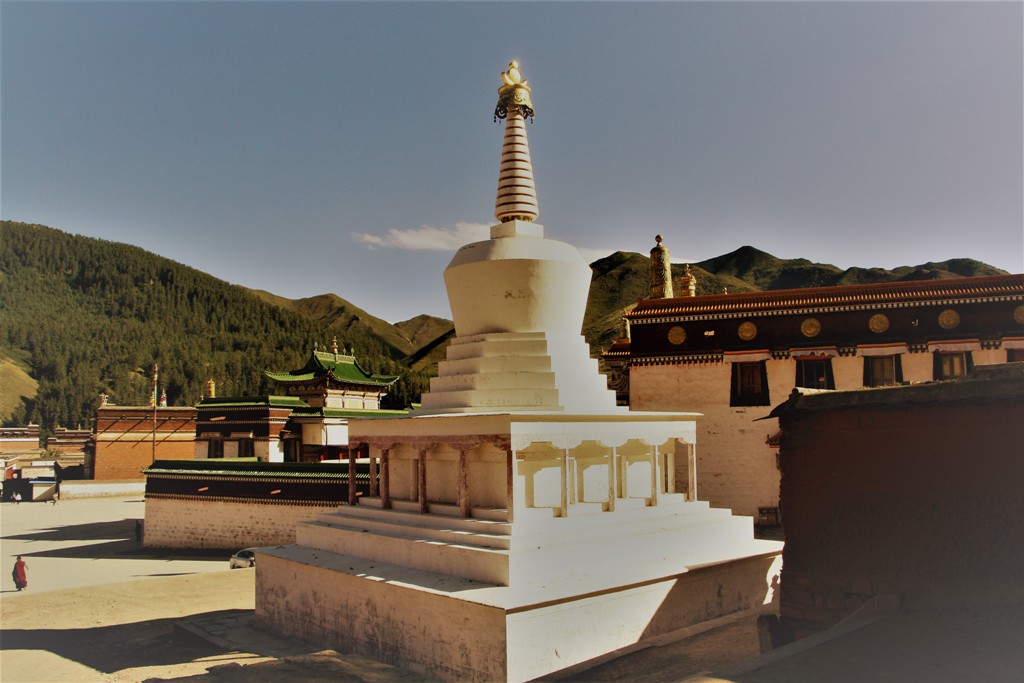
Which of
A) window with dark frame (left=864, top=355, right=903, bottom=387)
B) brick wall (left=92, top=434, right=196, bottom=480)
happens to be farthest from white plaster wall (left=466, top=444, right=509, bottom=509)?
brick wall (left=92, top=434, right=196, bottom=480)

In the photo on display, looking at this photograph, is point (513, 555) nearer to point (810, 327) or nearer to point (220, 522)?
point (810, 327)

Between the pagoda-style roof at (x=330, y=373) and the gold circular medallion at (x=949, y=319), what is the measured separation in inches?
977

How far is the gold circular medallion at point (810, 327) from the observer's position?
65.2 ft

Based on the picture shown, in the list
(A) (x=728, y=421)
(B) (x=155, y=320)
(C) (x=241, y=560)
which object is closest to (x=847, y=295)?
(A) (x=728, y=421)

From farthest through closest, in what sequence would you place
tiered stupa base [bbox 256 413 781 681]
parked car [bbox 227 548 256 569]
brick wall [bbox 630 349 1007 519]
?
parked car [bbox 227 548 256 569], brick wall [bbox 630 349 1007 519], tiered stupa base [bbox 256 413 781 681]

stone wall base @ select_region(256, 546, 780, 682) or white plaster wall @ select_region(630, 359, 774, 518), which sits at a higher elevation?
white plaster wall @ select_region(630, 359, 774, 518)

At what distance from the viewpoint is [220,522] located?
23188 mm

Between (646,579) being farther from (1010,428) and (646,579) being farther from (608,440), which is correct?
(1010,428)

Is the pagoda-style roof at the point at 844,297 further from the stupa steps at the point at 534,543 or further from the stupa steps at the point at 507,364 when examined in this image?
the stupa steps at the point at 507,364

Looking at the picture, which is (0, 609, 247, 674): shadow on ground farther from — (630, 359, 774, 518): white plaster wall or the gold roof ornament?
(630, 359, 774, 518): white plaster wall

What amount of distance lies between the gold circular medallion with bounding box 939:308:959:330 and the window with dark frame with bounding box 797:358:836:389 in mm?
2807

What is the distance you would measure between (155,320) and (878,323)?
413ft

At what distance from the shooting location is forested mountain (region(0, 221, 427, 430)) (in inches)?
3669

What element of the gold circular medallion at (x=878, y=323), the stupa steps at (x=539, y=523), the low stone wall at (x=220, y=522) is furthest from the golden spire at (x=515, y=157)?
the low stone wall at (x=220, y=522)
